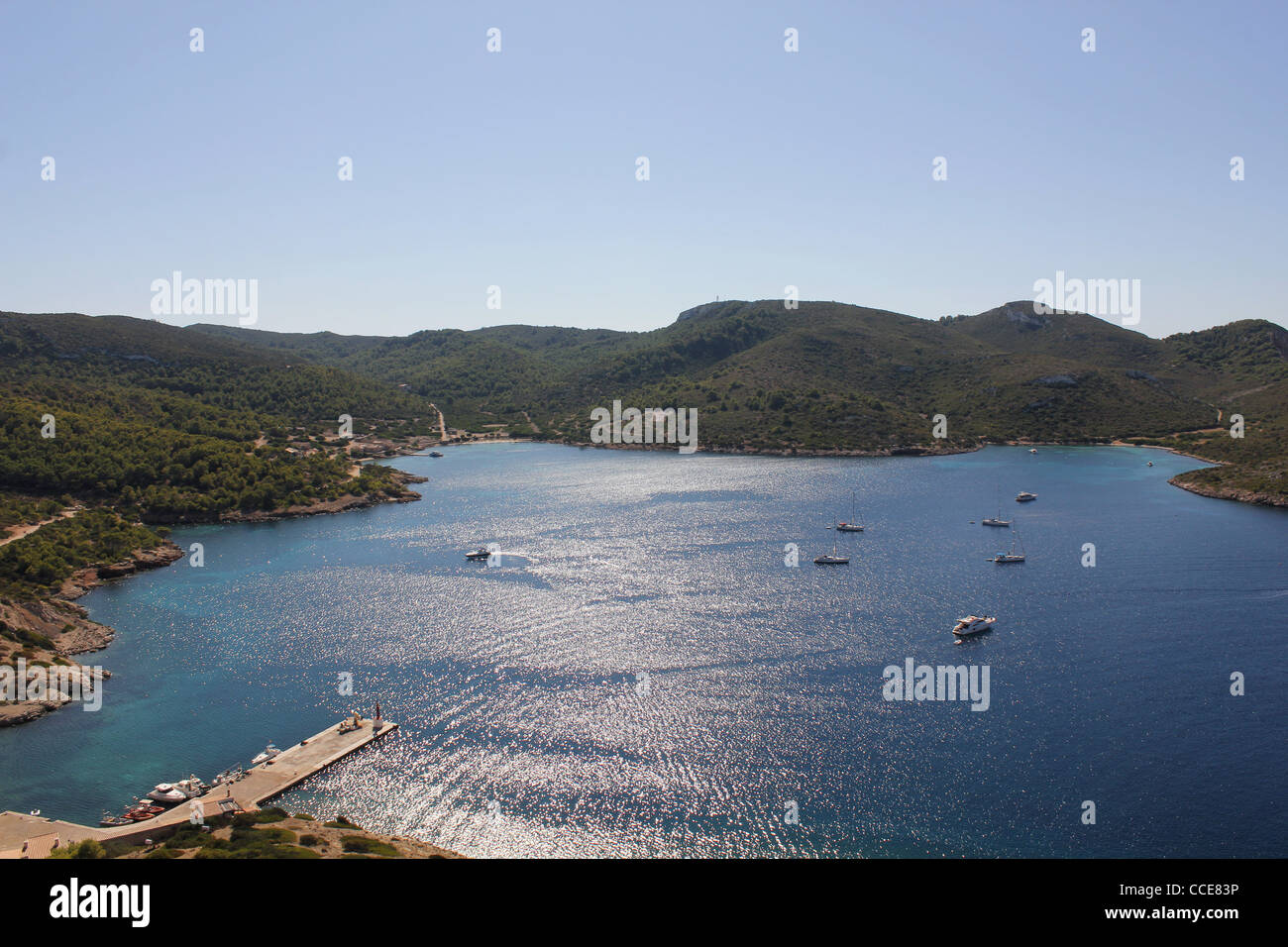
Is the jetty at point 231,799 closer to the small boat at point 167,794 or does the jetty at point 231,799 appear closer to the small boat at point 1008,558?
the small boat at point 167,794

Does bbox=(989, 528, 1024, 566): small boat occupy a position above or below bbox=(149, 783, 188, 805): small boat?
above

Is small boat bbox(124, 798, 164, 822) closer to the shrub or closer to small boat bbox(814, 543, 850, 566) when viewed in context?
the shrub

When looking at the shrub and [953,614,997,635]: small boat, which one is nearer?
the shrub

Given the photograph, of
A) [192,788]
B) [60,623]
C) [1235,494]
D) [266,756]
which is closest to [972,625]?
[266,756]

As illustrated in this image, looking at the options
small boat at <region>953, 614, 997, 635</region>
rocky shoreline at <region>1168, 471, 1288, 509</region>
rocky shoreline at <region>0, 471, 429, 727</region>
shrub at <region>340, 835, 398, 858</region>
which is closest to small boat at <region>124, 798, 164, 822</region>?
shrub at <region>340, 835, 398, 858</region>

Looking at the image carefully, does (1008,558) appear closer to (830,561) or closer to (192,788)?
(830,561)
